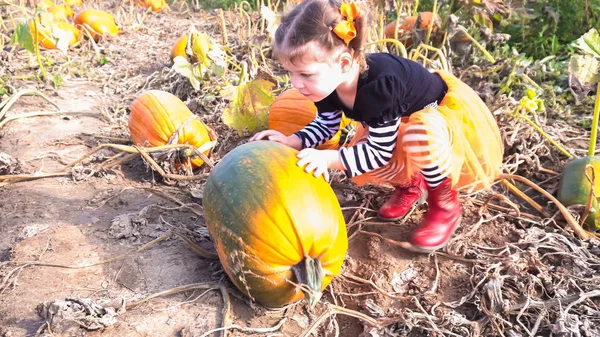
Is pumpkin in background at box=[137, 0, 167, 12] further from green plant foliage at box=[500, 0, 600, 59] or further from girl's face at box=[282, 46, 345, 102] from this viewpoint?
girl's face at box=[282, 46, 345, 102]

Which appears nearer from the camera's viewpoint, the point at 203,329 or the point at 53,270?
the point at 203,329

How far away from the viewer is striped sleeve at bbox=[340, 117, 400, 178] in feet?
7.11

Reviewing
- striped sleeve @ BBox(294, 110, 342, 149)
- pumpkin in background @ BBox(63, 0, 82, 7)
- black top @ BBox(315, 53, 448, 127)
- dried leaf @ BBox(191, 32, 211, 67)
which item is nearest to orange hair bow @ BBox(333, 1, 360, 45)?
black top @ BBox(315, 53, 448, 127)

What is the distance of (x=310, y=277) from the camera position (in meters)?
1.77

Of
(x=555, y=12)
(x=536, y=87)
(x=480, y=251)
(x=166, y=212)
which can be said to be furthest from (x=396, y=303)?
(x=555, y=12)

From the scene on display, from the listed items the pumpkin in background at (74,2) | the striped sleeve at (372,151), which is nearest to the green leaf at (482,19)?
the striped sleeve at (372,151)

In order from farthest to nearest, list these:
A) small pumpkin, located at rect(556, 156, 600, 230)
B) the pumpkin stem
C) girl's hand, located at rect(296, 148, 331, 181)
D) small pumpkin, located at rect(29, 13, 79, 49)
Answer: small pumpkin, located at rect(29, 13, 79, 49) < small pumpkin, located at rect(556, 156, 600, 230) < girl's hand, located at rect(296, 148, 331, 181) < the pumpkin stem

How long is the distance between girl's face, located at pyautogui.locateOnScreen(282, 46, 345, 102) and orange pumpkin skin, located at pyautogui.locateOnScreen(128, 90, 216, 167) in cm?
126

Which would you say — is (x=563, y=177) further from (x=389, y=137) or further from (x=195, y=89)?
(x=195, y=89)

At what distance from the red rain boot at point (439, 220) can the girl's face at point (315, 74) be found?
2.66 ft

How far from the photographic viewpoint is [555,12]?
14.0 feet

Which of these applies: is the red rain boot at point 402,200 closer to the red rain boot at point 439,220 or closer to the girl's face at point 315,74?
the red rain boot at point 439,220

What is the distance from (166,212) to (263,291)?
96 centimetres

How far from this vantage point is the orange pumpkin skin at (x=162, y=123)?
9.95 feet
